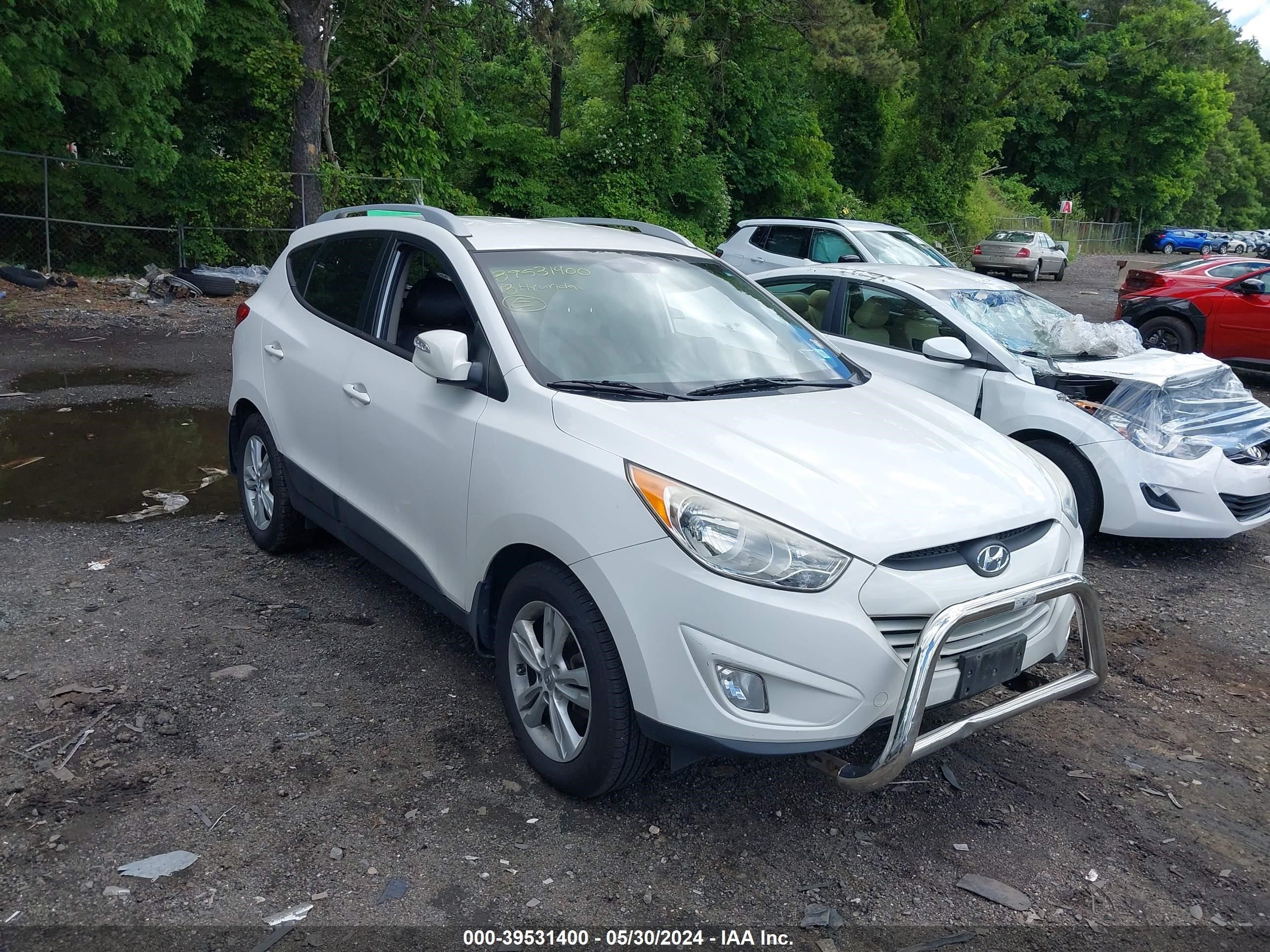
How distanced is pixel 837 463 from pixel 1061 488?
3.29ft

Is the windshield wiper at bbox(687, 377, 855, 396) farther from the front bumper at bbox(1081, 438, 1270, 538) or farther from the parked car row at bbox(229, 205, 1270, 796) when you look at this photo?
the front bumper at bbox(1081, 438, 1270, 538)

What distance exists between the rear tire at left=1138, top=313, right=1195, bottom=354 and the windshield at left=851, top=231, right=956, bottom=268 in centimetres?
283

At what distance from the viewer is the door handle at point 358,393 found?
168 inches

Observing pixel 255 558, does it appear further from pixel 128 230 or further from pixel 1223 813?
pixel 128 230

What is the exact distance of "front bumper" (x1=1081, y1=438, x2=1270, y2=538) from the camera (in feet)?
19.6

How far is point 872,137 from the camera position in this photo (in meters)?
36.6

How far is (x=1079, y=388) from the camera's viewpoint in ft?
21.3

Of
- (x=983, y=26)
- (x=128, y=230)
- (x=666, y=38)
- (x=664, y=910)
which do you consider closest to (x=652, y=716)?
(x=664, y=910)

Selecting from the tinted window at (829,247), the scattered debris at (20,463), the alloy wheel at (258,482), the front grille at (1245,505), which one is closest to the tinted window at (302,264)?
the alloy wheel at (258,482)

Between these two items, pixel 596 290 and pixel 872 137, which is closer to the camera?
pixel 596 290

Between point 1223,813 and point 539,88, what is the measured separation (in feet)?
111

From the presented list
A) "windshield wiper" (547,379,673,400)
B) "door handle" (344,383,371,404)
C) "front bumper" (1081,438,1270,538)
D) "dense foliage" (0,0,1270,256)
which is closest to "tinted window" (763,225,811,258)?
"dense foliage" (0,0,1270,256)

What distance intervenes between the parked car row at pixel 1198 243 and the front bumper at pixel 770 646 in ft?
196

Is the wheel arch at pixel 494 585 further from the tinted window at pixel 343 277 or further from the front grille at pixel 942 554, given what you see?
the tinted window at pixel 343 277
